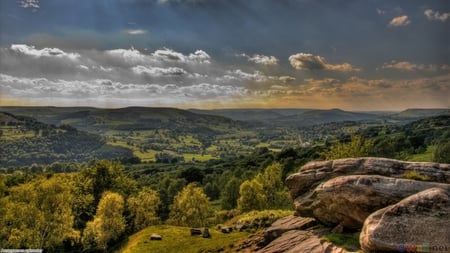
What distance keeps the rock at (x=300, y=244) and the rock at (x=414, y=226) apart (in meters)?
4.03

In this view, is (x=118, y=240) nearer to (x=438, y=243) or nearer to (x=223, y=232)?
(x=223, y=232)

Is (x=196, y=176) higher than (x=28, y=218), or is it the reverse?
(x=28, y=218)

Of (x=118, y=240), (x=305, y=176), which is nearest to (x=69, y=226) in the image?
(x=118, y=240)

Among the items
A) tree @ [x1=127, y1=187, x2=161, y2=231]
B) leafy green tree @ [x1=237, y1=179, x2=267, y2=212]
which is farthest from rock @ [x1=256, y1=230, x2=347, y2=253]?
tree @ [x1=127, y1=187, x2=161, y2=231]

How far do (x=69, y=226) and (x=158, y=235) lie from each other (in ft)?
59.0

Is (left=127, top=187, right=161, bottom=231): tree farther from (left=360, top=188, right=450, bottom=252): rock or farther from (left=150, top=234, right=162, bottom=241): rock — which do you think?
(left=360, top=188, right=450, bottom=252): rock

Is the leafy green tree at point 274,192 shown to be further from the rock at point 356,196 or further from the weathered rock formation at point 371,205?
the rock at point 356,196

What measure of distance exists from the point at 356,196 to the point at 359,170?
16.9 ft

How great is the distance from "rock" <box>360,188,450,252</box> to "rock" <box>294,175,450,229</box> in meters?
3.73

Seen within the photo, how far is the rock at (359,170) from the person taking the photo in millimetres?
33675

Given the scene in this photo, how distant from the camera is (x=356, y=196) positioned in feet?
103

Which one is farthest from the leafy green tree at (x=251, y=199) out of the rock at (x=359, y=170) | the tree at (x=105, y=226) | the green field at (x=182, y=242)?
the rock at (x=359, y=170)

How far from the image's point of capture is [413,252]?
79.9 ft

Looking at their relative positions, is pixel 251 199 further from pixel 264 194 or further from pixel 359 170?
pixel 359 170
